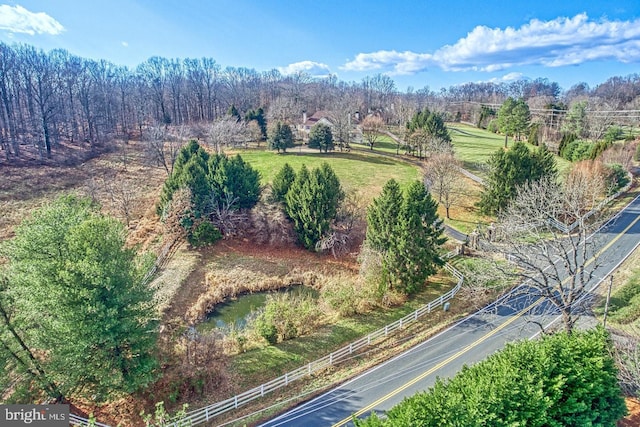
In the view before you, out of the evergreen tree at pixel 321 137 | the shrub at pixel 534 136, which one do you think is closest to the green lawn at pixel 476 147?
the shrub at pixel 534 136

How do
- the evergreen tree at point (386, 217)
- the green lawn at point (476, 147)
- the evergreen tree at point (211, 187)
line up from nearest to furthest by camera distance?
the evergreen tree at point (386, 217)
the evergreen tree at point (211, 187)
the green lawn at point (476, 147)

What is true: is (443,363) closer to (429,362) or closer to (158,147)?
(429,362)

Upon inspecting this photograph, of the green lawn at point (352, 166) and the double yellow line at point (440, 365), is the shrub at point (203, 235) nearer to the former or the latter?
the green lawn at point (352, 166)

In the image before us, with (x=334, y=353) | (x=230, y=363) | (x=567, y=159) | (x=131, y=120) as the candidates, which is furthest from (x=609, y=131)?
(x=131, y=120)

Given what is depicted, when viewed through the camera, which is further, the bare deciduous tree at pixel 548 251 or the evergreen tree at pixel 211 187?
the evergreen tree at pixel 211 187

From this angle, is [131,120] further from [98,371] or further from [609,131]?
[609,131]

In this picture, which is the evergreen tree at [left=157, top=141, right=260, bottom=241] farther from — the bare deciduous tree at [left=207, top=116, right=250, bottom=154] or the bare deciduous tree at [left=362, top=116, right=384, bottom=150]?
the bare deciduous tree at [left=362, top=116, right=384, bottom=150]

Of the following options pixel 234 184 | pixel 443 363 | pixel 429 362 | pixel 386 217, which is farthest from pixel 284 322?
pixel 234 184
